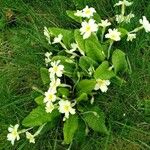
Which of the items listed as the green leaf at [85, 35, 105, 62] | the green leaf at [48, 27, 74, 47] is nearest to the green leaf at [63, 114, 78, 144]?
the green leaf at [85, 35, 105, 62]

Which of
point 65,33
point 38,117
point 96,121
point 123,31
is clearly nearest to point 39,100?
point 38,117

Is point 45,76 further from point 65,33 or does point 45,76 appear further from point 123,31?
point 123,31

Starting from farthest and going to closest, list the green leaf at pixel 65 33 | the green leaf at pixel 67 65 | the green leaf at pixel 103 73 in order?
the green leaf at pixel 65 33
the green leaf at pixel 67 65
the green leaf at pixel 103 73

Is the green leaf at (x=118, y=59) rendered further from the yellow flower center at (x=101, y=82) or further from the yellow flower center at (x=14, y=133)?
the yellow flower center at (x=14, y=133)

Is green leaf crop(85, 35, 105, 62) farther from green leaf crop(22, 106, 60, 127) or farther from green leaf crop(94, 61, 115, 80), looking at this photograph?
green leaf crop(22, 106, 60, 127)

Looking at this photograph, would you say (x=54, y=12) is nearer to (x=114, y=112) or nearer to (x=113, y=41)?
(x=113, y=41)

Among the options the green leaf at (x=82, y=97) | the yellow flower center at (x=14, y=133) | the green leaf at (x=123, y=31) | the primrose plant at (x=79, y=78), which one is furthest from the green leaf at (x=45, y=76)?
the green leaf at (x=123, y=31)
